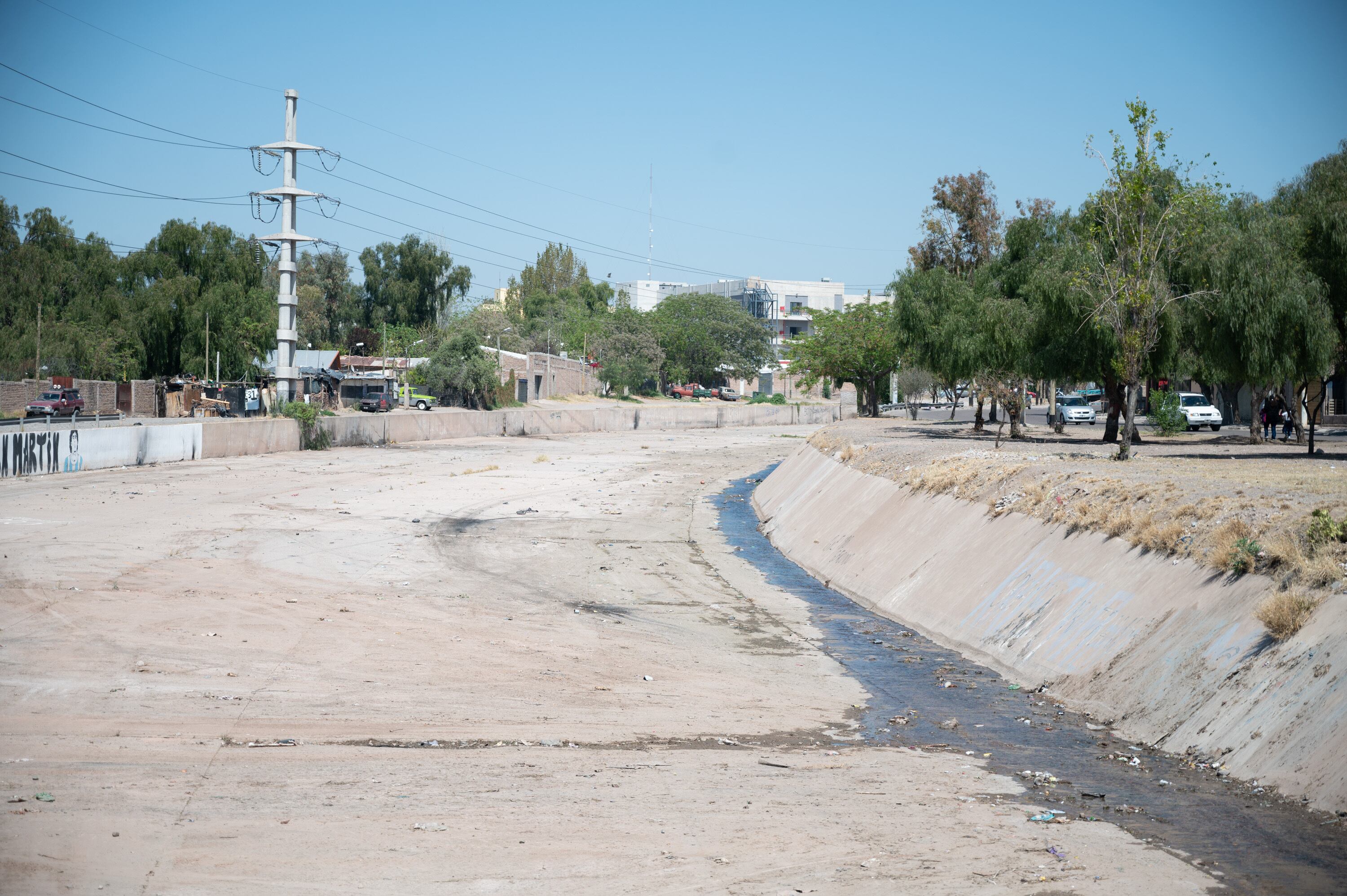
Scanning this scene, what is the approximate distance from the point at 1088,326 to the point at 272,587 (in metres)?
29.4

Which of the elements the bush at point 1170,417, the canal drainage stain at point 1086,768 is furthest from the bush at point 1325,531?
the bush at point 1170,417

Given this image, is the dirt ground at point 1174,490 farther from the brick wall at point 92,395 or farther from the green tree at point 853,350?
the brick wall at point 92,395

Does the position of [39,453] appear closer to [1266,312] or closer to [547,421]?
[1266,312]

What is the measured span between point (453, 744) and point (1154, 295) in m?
25.0

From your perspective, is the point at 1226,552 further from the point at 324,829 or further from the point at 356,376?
the point at 356,376

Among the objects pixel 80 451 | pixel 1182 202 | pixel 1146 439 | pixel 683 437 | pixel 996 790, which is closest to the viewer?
pixel 996 790

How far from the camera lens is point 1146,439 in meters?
42.8

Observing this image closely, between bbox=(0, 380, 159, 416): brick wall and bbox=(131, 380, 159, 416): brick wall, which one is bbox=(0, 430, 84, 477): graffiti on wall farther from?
bbox=(131, 380, 159, 416): brick wall

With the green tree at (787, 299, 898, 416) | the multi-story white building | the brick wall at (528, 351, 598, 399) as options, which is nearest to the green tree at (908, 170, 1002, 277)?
the green tree at (787, 299, 898, 416)

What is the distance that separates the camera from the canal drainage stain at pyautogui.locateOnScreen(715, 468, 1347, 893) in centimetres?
766

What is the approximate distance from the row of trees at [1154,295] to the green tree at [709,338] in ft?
246

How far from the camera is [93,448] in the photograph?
35469mm

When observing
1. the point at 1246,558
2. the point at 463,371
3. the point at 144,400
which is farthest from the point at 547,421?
the point at 1246,558

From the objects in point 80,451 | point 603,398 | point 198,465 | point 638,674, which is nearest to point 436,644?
point 638,674
